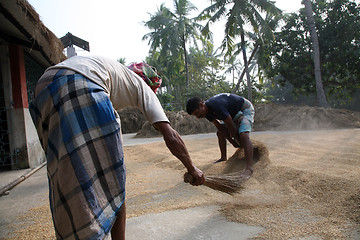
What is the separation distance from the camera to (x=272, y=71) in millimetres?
14102

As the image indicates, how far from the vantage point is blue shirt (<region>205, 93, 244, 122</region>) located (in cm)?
320

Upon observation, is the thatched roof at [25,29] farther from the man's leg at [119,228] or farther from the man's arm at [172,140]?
the man's leg at [119,228]

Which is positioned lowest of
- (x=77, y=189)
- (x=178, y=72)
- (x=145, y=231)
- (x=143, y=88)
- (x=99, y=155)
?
(x=145, y=231)

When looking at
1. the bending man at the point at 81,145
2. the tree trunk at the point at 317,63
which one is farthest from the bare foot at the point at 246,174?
the tree trunk at the point at 317,63

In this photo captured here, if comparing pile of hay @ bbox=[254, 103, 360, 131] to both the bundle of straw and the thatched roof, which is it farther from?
the thatched roof

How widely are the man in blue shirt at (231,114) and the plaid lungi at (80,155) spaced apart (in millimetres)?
2004

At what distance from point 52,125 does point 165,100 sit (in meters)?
21.9

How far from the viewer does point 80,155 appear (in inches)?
44.3

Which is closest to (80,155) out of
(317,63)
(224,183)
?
(224,183)

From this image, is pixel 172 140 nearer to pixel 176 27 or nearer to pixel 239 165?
pixel 239 165

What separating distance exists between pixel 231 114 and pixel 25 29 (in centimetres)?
333

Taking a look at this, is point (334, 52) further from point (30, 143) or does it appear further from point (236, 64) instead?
point (236, 64)

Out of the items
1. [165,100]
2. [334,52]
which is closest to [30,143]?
[334,52]

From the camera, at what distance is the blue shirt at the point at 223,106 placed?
3195 mm
